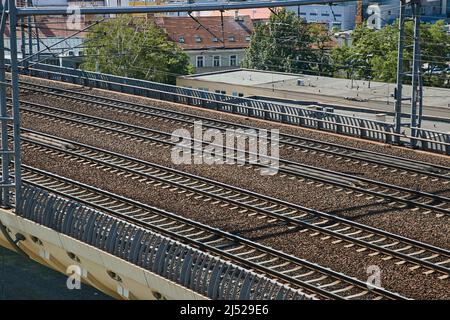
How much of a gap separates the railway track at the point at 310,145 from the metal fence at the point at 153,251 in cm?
753

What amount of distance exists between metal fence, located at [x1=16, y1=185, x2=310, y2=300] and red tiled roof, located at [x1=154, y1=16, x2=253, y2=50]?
39.1 metres

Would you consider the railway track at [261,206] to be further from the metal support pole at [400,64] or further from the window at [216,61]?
the window at [216,61]

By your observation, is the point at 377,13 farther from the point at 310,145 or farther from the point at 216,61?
the point at 310,145

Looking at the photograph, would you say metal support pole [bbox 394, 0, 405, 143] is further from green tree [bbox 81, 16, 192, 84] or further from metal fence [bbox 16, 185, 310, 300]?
green tree [bbox 81, 16, 192, 84]

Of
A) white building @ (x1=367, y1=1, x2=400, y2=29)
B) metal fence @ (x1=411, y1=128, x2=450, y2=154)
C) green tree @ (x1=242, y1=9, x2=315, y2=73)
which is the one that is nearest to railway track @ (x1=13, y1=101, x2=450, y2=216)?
metal fence @ (x1=411, y1=128, x2=450, y2=154)

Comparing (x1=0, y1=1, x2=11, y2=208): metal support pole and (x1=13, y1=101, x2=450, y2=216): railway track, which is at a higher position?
(x1=0, y1=1, x2=11, y2=208): metal support pole

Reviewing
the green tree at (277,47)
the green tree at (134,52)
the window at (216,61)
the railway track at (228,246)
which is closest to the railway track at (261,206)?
the railway track at (228,246)

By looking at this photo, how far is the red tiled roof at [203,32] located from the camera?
54.7m

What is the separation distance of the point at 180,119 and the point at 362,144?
5.44 metres

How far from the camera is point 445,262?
13547 mm

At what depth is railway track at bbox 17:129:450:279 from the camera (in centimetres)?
1390
